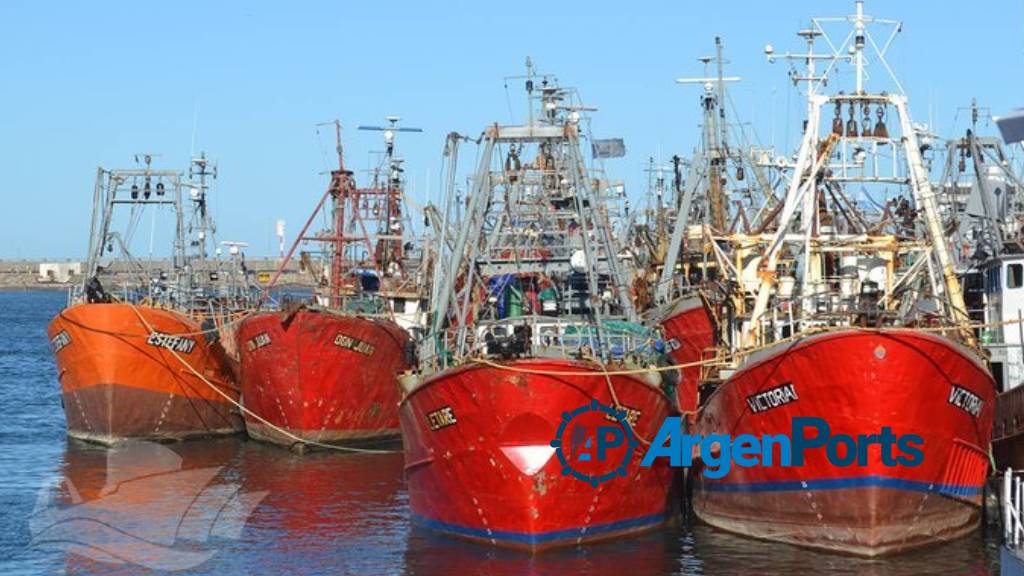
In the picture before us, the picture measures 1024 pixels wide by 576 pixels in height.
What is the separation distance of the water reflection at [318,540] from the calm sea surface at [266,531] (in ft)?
0.11

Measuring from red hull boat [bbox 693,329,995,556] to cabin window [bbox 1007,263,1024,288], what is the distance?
5.13 metres

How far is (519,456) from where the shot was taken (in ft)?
81.6

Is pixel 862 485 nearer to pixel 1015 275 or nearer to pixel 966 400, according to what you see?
pixel 966 400

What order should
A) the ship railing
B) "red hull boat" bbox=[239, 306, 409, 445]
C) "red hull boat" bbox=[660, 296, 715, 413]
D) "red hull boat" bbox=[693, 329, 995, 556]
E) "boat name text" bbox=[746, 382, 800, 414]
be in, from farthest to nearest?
1. "red hull boat" bbox=[660, 296, 715, 413]
2. "red hull boat" bbox=[239, 306, 409, 445]
3. "boat name text" bbox=[746, 382, 800, 414]
4. "red hull boat" bbox=[693, 329, 995, 556]
5. the ship railing

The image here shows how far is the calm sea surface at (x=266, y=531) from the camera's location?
2488cm

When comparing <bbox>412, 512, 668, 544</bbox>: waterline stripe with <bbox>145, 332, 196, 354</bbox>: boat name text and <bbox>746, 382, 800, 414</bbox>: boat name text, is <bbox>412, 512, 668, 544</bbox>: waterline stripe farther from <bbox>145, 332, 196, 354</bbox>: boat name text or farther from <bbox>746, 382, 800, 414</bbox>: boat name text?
<bbox>145, 332, 196, 354</bbox>: boat name text

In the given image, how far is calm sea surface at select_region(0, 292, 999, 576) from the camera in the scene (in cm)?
2488

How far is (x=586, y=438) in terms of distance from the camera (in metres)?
25.2

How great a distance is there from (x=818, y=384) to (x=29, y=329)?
89048mm

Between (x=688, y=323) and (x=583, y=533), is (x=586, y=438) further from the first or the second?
(x=688, y=323)

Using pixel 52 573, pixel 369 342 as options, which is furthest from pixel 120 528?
pixel 369 342

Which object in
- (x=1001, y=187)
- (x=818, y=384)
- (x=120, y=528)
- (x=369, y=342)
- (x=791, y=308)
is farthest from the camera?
(x=369, y=342)

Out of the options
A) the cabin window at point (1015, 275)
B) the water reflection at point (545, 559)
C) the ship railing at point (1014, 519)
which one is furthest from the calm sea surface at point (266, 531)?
the cabin window at point (1015, 275)

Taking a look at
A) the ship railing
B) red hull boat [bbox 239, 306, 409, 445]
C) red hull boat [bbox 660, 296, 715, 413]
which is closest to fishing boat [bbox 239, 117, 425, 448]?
red hull boat [bbox 239, 306, 409, 445]
